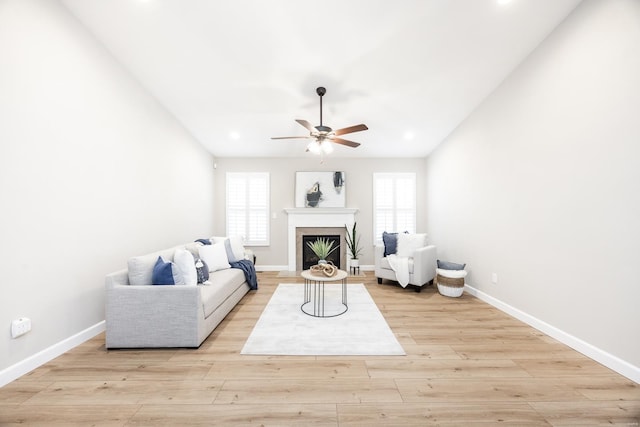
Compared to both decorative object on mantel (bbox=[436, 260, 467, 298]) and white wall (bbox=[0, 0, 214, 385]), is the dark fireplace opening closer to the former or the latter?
decorative object on mantel (bbox=[436, 260, 467, 298])

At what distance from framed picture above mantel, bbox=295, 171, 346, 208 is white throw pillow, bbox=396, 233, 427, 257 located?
5.85 feet

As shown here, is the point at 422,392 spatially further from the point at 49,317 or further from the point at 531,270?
the point at 49,317

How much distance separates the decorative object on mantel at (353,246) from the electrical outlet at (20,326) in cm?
479

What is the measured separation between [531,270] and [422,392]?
216 centimetres

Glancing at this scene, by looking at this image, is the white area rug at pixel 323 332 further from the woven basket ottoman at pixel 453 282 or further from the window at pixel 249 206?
the window at pixel 249 206

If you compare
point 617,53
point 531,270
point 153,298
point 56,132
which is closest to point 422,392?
point 531,270

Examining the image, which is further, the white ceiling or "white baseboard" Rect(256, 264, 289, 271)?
"white baseboard" Rect(256, 264, 289, 271)

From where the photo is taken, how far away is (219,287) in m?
3.14

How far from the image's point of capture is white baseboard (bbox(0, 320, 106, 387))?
1.93 meters

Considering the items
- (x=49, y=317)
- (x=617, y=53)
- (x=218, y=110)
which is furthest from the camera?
(x=218, y=110)

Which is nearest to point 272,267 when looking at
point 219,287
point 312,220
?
point 312,220

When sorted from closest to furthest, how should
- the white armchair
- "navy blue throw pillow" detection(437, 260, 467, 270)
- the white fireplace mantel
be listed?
"navy blue throw pillow" detection(437, 260, 467, 270) < the white armchair < the white fireplace mantel

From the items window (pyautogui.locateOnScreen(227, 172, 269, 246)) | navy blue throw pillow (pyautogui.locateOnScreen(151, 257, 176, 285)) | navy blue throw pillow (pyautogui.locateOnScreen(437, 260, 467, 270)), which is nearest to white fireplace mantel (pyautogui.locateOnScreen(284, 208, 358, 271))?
window (pyautogui.locateOnScreen(227, 172, 269, 246))

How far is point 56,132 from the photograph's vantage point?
236 cm
